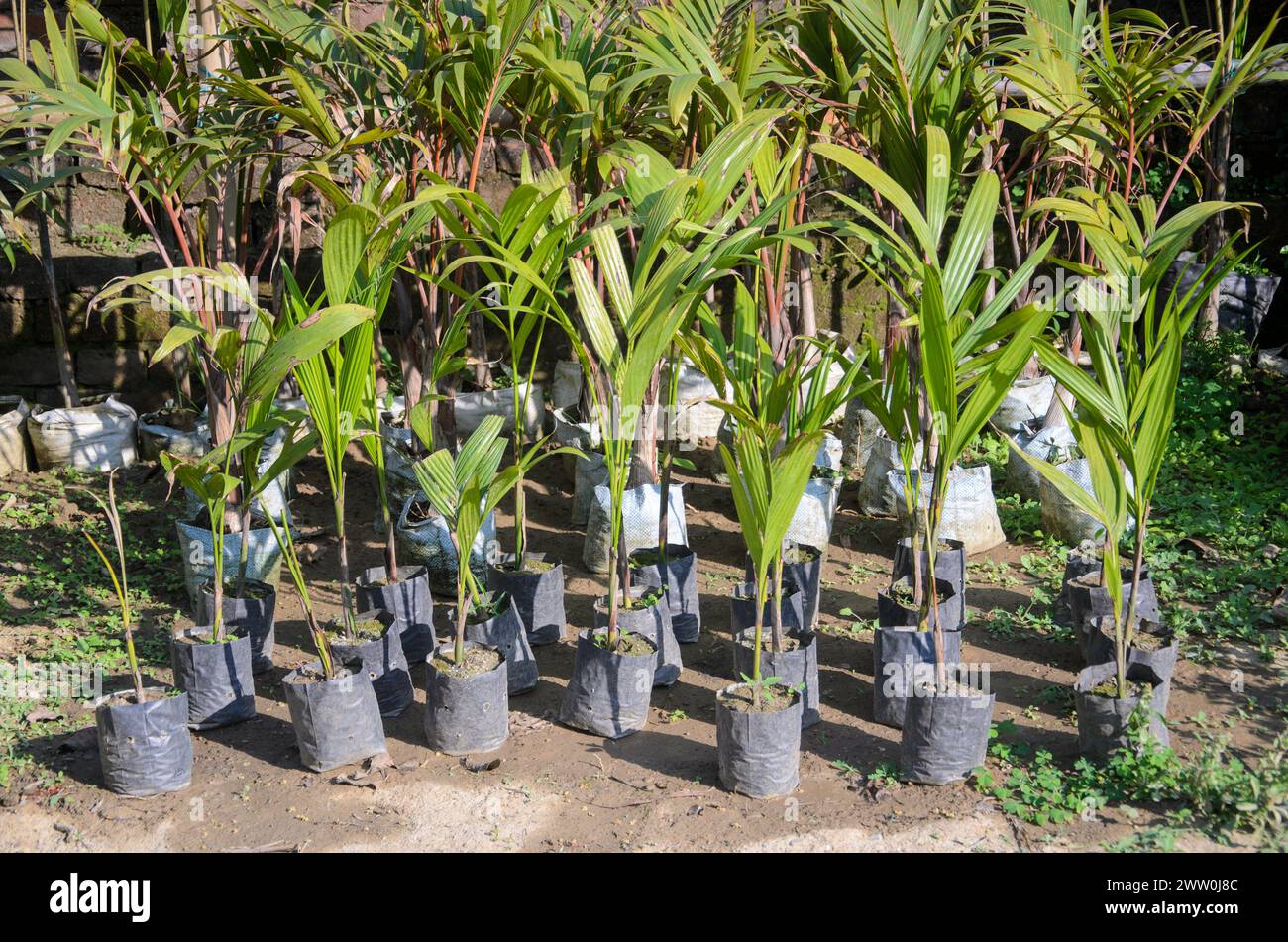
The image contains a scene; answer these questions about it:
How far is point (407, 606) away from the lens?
8.89 feet

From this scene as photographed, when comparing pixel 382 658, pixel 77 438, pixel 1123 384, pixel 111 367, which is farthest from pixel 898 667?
pixel 111 367

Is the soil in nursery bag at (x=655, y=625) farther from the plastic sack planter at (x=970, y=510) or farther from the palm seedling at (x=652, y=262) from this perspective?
the plastic sack planter at (x=970, y=510)

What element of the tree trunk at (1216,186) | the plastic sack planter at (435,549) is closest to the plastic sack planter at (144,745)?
the plastic sack planter at (435,549)

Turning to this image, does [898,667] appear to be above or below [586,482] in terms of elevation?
below

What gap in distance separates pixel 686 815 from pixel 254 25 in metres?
2.05

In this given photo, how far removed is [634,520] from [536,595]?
0.43 meters

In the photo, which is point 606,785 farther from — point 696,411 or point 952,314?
point 696,411

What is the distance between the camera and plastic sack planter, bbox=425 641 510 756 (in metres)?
2.27

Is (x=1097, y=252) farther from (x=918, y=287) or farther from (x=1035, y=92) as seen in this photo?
(x=1035, y=92)

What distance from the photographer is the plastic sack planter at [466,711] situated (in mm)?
2273

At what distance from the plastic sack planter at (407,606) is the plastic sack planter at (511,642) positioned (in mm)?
169

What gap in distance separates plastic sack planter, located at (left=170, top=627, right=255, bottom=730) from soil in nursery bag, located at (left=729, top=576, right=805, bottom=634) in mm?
1058

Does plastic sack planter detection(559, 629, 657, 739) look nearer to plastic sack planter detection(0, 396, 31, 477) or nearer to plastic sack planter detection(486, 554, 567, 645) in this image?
plastic sack planter detection(486, 554, 567, 645)

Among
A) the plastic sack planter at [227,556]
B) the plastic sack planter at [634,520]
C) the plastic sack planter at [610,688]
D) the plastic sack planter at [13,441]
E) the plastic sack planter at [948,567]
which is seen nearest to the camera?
the plastic sack planter at [610,688]
